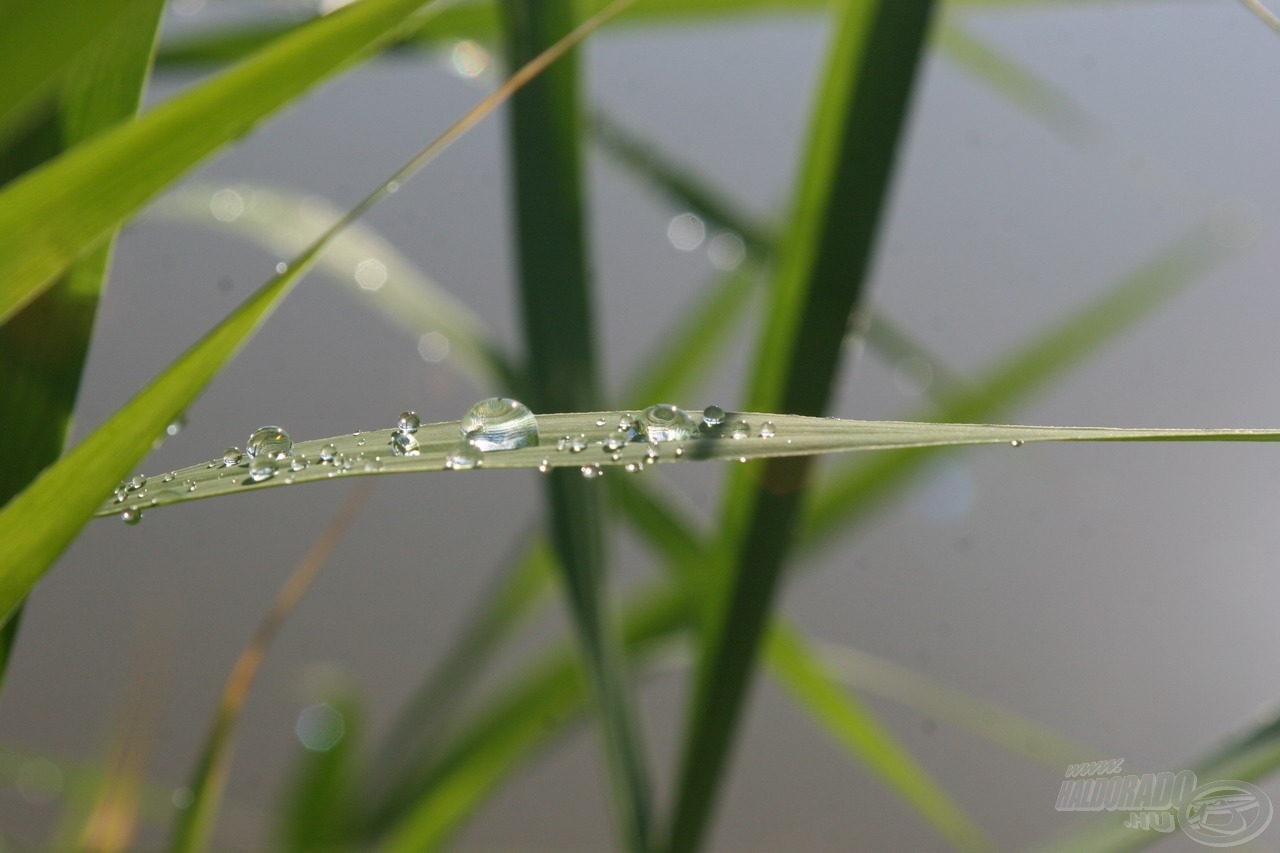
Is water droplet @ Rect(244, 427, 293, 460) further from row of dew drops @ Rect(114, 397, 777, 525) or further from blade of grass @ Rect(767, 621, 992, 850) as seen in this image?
blade of grass @ Rect(767, 621, 992, 850)

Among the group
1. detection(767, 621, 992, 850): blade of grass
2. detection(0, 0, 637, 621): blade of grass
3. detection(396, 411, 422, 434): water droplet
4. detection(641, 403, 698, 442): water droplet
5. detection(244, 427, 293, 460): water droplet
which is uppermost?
detection(767, 621, 992, 850): blade of grass

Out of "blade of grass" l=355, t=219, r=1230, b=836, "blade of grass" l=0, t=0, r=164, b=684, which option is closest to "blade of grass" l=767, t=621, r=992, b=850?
"blade of grass" l=355, t=219, r=1230, b=836

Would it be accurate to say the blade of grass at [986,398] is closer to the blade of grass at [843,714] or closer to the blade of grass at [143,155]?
the blade of grass at [843,714]

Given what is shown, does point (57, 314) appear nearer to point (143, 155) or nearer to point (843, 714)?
point (143, 155)

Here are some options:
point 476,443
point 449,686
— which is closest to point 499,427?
point 476,443

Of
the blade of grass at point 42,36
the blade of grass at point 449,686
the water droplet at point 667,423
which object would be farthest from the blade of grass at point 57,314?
the blade of grass at point 449,686

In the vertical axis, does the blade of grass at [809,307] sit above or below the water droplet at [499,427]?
above

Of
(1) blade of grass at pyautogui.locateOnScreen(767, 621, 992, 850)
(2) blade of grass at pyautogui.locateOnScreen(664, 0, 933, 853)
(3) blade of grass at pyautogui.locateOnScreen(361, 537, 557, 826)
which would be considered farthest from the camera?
(3) blade of grass at pyautogui.locateOnScreen(361, 537, 557, 826)
